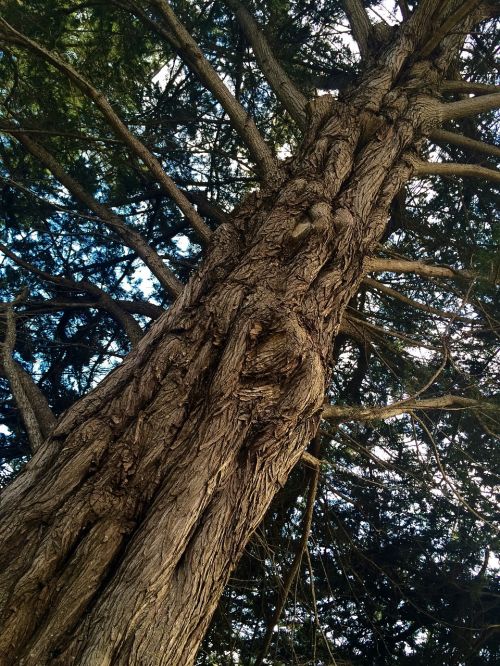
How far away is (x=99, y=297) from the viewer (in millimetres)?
4395

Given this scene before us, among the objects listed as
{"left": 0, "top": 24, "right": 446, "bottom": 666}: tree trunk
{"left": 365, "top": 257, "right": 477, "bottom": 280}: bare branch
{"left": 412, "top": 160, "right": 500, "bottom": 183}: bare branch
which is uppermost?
{"left": 412, "top": 160, "right": 500, "bottom": 183}: bare branch

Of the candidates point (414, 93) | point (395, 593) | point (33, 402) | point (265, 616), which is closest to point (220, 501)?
point (33, 402)

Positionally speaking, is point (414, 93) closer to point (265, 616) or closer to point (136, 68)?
point (136, 68)

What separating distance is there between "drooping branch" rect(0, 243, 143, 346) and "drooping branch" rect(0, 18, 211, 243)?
3.14 ft

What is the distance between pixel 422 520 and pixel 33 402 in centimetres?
352

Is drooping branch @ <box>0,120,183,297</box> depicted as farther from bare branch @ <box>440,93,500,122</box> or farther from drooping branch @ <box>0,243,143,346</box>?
bare branch @ <box>440,93,500,122</box>

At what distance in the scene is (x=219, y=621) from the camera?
3.65 m

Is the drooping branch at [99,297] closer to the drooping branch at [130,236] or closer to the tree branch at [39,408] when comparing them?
the drooping branch at [130,236]

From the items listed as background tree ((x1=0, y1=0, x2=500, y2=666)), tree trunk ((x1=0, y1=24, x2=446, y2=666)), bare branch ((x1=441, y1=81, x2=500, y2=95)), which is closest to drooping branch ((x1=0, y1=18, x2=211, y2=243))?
background tree ((x1=0, y1=0, x2=500, y2=666))

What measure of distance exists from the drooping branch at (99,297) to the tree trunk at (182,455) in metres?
1.49

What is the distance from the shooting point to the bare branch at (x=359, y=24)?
177 inches

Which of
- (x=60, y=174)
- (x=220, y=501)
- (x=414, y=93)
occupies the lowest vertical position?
(x=220, y=501)

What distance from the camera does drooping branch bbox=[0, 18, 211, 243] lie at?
2637 mm

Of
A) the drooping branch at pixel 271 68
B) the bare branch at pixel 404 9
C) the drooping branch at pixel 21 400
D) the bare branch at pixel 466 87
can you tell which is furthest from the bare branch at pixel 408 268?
the bare branch at pixel 404 9
